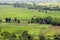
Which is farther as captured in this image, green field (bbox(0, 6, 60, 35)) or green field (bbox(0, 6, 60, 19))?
green field (bbox(0, 6, 60, 19))

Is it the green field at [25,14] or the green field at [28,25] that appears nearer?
the green field at [28,25]

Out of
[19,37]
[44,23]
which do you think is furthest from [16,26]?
[19,37]

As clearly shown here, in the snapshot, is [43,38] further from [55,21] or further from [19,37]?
[55,21]

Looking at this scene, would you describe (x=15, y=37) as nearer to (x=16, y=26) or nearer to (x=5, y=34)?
(x=5, y=34)

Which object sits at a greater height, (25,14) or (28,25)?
Result: (28,25)

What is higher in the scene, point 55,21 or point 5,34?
point 5,34

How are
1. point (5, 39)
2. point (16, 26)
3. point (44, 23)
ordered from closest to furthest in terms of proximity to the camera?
1. point (5, 39)
2. point (16, 26)
3. point (44, 23)

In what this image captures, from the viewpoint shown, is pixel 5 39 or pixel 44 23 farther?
pixel 44 23

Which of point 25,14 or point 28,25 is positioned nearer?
point 28,25

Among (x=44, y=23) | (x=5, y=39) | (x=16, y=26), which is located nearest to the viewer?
(x=5, y=39)

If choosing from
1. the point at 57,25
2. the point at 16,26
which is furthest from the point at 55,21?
the point at 16,26
